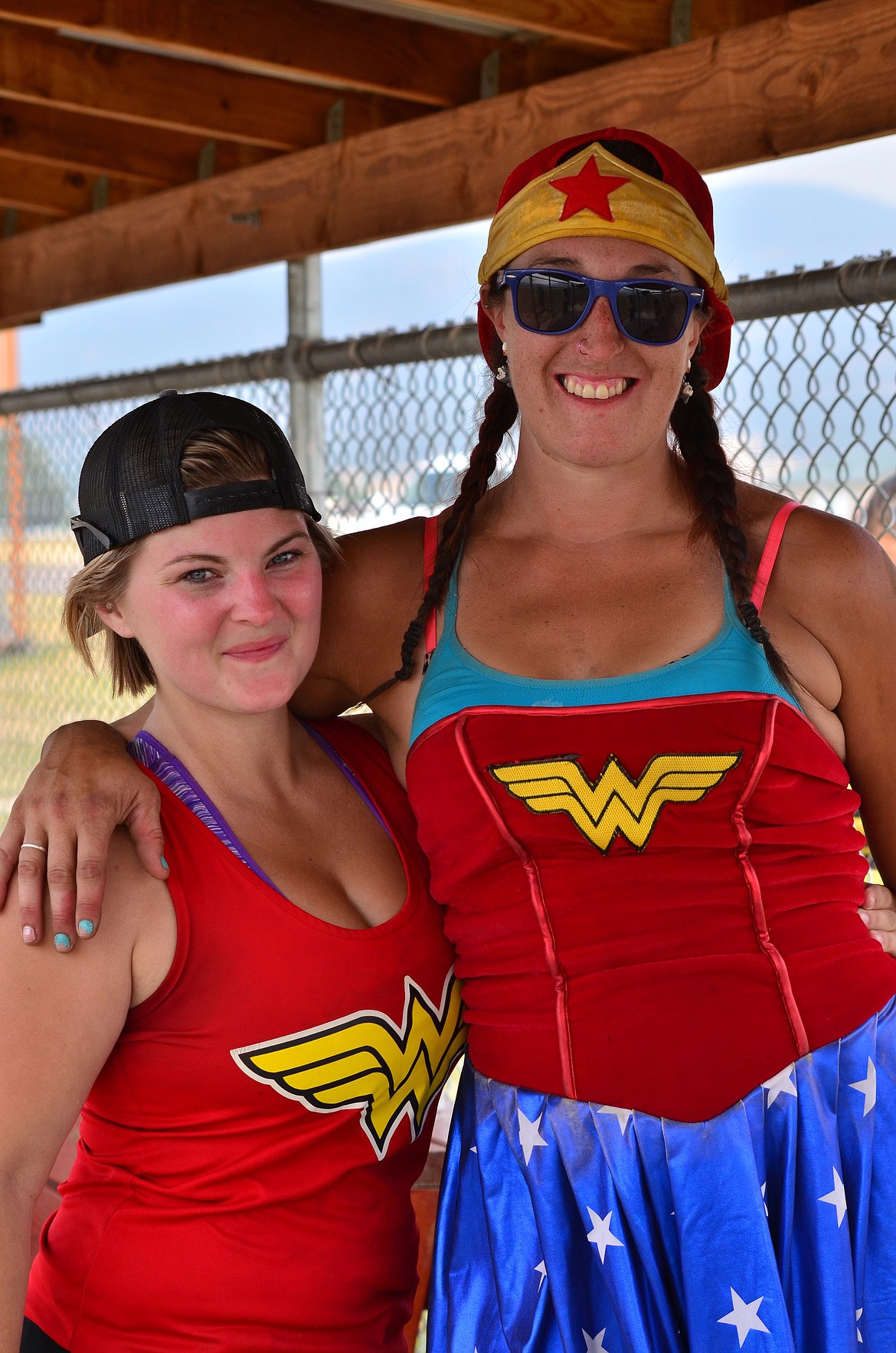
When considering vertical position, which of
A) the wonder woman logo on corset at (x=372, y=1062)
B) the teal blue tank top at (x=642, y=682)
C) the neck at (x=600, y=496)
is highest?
the neck at (x=600, y=496)

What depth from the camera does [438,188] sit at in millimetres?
3873

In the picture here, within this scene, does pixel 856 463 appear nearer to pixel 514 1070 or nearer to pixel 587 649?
pixel 587 649

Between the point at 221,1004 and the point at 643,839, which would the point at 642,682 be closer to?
the point at 643,839

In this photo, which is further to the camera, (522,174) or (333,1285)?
(522,174)

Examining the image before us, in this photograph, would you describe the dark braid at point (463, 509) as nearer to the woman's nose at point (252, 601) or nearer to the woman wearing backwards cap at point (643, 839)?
the woman wearing backwards cap at point (643, 839)

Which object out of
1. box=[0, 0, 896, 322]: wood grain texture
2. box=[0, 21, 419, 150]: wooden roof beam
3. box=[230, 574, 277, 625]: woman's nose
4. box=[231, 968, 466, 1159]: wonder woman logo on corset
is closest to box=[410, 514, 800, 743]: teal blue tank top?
box=[230, 574, 277, 625]: woman's nose

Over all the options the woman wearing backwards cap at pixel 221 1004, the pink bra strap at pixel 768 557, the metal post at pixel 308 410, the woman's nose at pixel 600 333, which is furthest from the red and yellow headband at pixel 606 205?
the metal post at pixel 308 410

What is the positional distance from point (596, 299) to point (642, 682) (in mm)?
561

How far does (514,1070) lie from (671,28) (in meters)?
2.44

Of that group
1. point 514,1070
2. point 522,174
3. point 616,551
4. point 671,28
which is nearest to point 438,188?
point 671,28

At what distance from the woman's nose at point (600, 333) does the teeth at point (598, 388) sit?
0.13 ft

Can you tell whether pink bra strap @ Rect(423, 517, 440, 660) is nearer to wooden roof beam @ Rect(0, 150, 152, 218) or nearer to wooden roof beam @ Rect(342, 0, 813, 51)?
wooden roof beam @ Rect(342, 0, 813, 51)

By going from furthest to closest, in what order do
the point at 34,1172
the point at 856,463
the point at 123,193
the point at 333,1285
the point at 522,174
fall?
the point at 123,193
the point at 856,463
the point at 522,174
the point at 333,1285
the point at 34,1172

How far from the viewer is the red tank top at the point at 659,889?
1.96m
